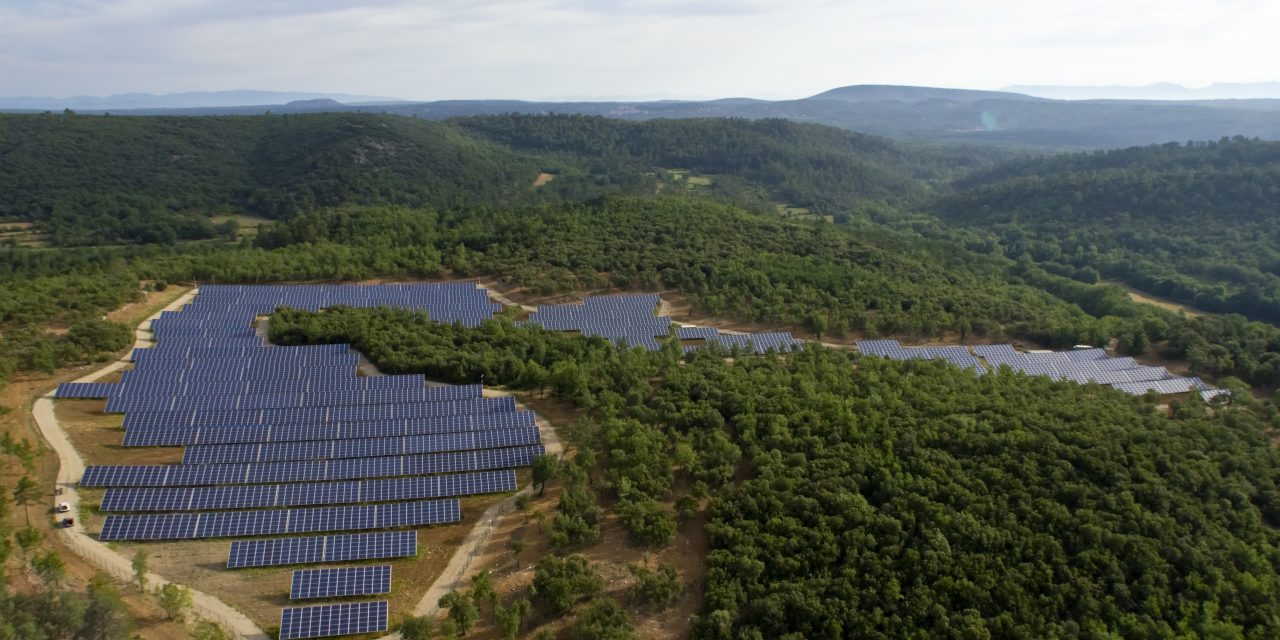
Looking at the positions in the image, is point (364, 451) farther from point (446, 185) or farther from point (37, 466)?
point (446, 185)

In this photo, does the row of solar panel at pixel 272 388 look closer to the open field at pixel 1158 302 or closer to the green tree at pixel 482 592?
the green tree at pixel 482 592

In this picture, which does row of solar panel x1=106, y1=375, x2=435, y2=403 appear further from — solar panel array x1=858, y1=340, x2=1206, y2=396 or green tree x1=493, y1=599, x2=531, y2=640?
solar panel array x1=858, y1=340, x2=1206, y2=396

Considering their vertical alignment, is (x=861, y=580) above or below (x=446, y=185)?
below

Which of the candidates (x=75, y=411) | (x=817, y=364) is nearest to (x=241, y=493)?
(x=75, y=411)

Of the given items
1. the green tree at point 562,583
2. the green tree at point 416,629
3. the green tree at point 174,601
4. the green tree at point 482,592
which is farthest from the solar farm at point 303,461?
the green tree at point 562,583

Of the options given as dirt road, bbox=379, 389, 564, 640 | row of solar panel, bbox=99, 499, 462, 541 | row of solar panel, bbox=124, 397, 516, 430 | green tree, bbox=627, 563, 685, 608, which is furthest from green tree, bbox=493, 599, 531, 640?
row of solar panel, bbox=124, 397, 516, 430

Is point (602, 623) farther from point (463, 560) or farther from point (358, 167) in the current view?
point (358, 167)

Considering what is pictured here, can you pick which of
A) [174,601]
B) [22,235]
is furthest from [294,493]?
[22,235]
